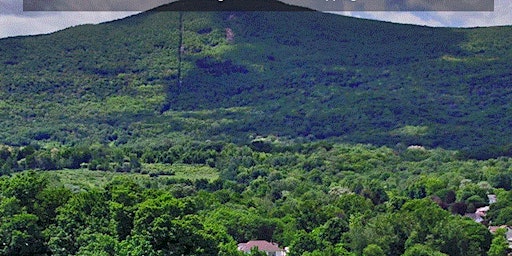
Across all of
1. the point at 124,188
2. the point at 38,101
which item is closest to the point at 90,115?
the point at 38,101

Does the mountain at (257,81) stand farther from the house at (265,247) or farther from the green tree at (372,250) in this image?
the green tree at (372,250)

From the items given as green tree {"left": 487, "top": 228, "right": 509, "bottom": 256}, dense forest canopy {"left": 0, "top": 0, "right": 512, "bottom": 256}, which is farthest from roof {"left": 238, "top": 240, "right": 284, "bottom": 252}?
green tree {"left": 487, "top": 228, "right": 509, "bottom": 256}

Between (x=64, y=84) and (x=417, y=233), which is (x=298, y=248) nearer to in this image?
(x=417, y=233)

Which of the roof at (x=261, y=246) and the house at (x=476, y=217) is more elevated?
the roof at (x=261, y=246)

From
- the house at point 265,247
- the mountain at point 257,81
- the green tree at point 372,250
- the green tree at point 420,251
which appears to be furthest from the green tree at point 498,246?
the mountain at point 257,81

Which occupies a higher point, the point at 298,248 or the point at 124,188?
the point at 124,188

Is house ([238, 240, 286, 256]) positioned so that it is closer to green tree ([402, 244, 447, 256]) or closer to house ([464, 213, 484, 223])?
green tree ([402, 244, 447, 256])

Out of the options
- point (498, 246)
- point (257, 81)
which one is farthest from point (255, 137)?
point (498, 246)
